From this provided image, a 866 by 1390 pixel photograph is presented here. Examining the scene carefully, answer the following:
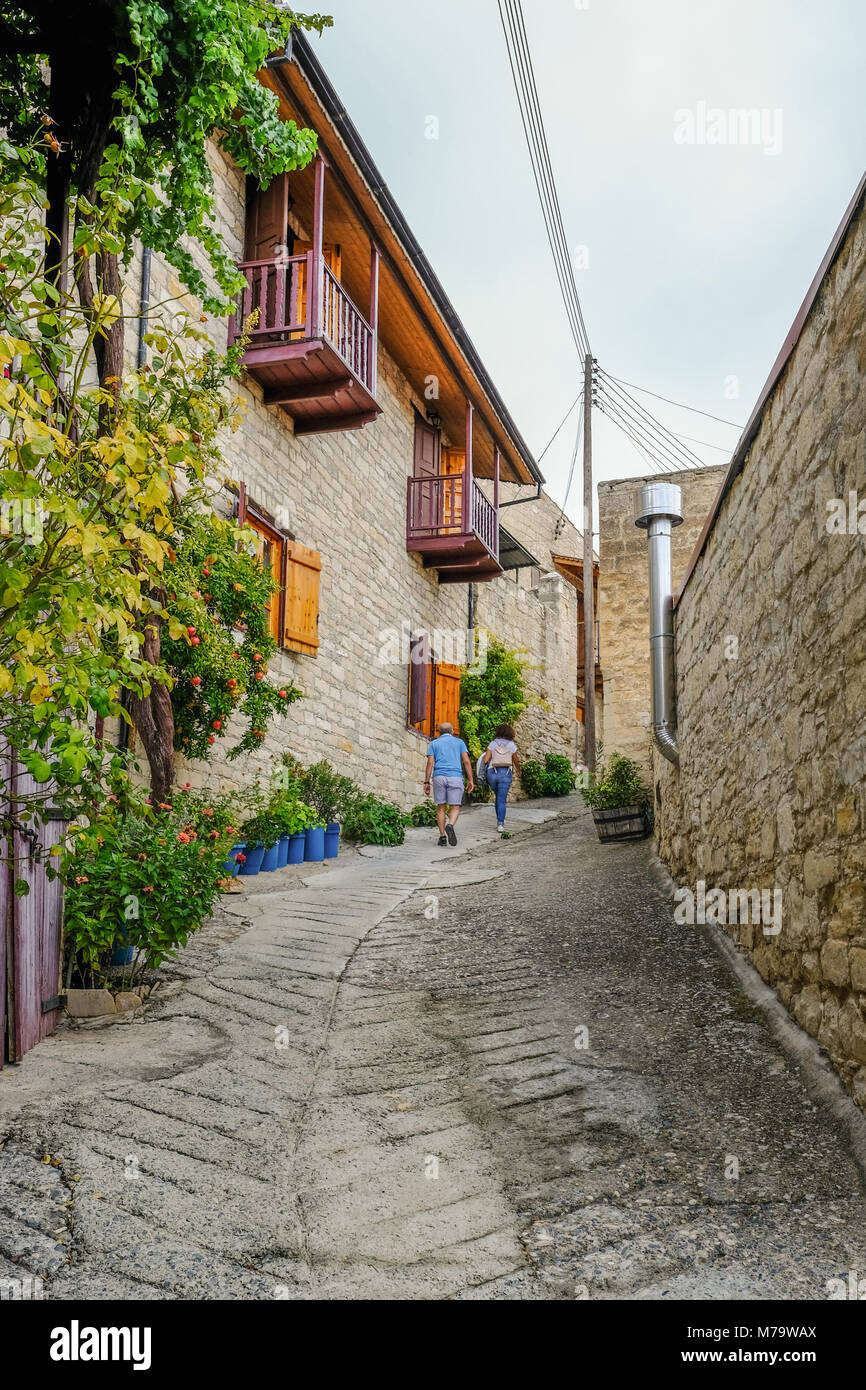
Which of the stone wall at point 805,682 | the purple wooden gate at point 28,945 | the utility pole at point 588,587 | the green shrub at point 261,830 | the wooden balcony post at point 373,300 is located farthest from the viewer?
the utility pole at point 588,587

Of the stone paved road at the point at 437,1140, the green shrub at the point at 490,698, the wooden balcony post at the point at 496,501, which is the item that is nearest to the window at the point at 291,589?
the stone paved road at the point at 437,1140

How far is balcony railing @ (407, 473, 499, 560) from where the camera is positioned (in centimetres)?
1314

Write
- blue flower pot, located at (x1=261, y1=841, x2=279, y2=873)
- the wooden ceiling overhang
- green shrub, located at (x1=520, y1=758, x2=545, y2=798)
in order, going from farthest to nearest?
green shrub, located at (x1=520, y1=758, x2=545, y2=798), the wooden ceiling overhang, blue flower pot, located at (x1=261, y1=841, x2=279, y2=873)

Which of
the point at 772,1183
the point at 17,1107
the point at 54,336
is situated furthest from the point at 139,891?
the point at 772,1183

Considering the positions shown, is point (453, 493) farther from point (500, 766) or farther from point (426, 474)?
point (500, 766)

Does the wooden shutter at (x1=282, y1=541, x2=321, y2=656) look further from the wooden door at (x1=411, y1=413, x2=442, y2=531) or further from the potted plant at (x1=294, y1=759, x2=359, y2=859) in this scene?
the wooden door at (x1=411, y1=413, x2=442, y2=531)

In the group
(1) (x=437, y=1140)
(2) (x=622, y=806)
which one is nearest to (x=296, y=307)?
(2) (x=622, y=806)

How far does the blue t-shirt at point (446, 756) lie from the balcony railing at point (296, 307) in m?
3.52

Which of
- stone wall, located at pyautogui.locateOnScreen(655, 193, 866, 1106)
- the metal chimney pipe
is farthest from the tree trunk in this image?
the metal chimney pipe

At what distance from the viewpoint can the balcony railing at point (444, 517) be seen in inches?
517

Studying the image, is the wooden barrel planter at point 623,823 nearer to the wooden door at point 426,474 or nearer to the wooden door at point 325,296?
the wooden door at point 325,296

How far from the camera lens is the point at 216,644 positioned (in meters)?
6.51

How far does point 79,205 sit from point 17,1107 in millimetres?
2676
